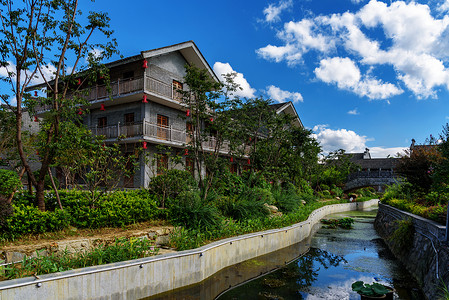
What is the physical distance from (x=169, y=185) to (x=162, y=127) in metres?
9.28

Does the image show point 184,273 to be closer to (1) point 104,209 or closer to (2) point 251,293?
(2) point 251,293

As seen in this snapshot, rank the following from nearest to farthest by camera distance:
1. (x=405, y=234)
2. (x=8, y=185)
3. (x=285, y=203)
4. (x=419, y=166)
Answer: (x=8, y=185)
(x=405, y=234)
(x=419, y=166)
(x=285, y=203)

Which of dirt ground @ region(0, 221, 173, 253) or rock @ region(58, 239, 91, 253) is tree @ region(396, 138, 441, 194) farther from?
rock @ region(58, 239, 91, 253)

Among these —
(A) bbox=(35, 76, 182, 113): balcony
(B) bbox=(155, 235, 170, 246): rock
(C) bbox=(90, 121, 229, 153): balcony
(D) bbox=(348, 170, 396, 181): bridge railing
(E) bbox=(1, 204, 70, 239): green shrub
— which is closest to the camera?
(E) bbox=(1, 204, 70, 239): green shrub

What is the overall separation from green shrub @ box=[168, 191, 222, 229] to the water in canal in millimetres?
1669

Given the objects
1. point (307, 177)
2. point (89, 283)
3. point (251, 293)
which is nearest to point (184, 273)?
point (251, 293)

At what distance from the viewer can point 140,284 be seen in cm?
683

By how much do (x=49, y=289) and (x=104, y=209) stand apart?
11.8 feet

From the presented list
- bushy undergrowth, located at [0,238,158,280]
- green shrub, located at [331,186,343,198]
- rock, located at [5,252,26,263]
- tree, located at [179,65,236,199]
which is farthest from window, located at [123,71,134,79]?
green shrub, located at [331,186,343,198]

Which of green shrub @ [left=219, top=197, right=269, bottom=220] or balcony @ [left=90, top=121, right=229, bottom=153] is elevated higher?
balcony @ [left=90, top=121, right=229, bottom=153]

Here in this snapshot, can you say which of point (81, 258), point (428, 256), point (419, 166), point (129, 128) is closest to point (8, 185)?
point (81, 258)

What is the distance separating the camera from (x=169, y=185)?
1151 cm

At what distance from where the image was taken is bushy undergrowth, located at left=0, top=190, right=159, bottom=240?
283 inches

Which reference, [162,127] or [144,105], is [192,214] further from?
[144,105]
